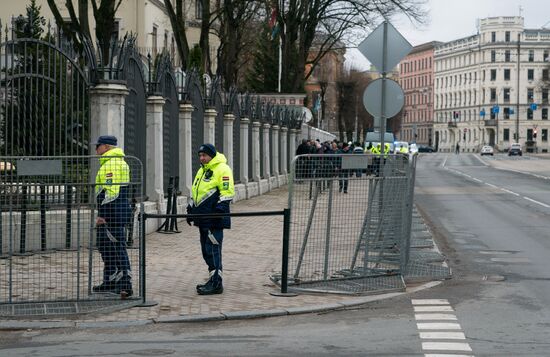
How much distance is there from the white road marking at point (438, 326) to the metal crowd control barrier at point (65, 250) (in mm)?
2857

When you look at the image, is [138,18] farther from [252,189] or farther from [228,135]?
[228,135]

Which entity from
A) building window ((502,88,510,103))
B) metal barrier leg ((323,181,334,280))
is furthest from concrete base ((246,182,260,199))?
building window ((502,88,510,103))

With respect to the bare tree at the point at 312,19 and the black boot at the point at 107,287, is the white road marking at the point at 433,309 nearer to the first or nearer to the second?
the black boot at the point at 107,287

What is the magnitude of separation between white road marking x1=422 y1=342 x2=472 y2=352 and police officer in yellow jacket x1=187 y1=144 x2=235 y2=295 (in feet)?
11.3

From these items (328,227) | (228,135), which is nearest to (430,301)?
(328,227)

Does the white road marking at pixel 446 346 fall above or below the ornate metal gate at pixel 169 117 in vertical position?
below

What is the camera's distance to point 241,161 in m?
32.0

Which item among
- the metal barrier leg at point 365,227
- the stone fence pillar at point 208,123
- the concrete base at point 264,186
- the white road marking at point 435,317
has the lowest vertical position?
the white road marking at point 435,317

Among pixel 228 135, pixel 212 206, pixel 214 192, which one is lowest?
pixel 212 206

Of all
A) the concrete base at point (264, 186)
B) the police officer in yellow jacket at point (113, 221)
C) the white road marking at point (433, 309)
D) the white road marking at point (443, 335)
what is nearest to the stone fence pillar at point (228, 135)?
the concrete base at point (264, 186)

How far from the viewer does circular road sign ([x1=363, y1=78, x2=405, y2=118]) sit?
16.1 metres

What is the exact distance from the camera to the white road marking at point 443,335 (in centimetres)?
912

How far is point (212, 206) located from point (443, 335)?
3.47 m

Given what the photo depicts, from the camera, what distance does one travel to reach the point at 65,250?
1090cm
